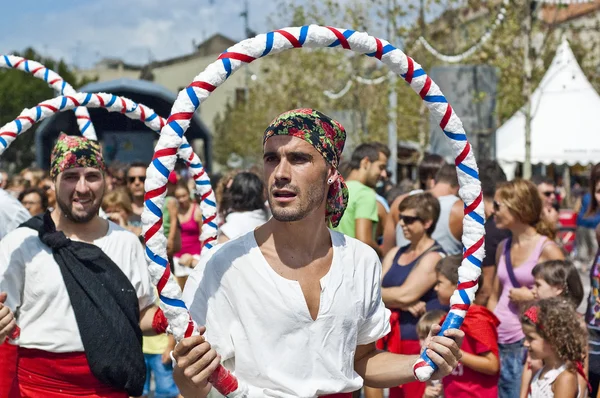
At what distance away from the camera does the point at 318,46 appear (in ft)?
12.0

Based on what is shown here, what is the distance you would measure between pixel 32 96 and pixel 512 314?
65.2 m

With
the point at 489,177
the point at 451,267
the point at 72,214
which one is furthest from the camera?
the point at 489,177

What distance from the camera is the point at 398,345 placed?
642cm

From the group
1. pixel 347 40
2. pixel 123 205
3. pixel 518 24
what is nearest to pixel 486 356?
pixel 347 40

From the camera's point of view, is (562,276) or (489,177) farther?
(489,177)

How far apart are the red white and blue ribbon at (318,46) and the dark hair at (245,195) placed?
347 centimetres

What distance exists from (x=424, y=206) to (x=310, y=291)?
10.0 feet

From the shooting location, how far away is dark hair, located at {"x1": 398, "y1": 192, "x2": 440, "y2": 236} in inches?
256

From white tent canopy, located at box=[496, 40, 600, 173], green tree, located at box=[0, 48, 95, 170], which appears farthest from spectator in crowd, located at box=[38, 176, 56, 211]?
green tree, located at box=[0, 48, 95, 170]

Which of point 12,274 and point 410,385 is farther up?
point 12,274

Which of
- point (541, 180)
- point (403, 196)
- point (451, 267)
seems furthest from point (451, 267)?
point (541, 180)

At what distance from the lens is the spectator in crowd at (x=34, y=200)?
9055mm

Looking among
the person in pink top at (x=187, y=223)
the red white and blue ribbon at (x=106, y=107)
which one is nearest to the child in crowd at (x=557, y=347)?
the red white and blue ribbon at (x=106, y=107)

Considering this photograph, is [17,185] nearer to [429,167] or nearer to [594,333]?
[429,167]
